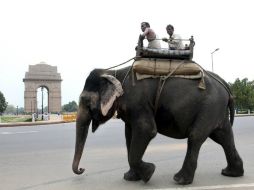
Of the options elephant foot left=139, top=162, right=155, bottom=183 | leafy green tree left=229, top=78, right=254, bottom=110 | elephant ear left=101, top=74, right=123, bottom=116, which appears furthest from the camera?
leafy green tree left=229, top=78, right=254, bottom=110

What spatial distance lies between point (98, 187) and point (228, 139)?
1966mm

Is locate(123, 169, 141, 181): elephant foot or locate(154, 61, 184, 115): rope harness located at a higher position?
locate(154, 61, 184, 115): rope harness

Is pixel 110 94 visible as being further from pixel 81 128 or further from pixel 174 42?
pixel 174 42

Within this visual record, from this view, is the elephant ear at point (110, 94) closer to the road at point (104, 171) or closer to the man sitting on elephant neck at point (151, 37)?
the man sitting on elephant neck at point (151, 37)

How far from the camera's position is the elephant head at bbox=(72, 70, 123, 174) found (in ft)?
18.7

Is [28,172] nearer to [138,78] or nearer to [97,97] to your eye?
[97,97]

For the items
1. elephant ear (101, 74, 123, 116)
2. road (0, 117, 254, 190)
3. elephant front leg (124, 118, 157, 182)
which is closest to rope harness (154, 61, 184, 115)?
elephant front leg (124, 118, 157, 182)

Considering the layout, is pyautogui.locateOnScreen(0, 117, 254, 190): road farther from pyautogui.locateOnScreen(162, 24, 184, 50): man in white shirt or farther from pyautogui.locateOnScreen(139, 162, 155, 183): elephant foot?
pyautogui.locateOnScreen(162, 24, 184, 50): man in white shirt

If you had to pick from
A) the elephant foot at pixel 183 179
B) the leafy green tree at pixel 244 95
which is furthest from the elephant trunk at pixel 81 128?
the leafy green tree at pixel 244 95

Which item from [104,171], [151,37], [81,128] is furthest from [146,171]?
[151,37]

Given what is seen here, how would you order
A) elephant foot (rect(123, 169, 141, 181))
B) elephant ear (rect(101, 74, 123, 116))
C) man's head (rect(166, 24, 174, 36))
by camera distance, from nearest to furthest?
elephant ear (rect(101, 74, 123, 116))
elephant foot (rect(123, 169, 141, 181))
man's head (rect(166, 24, 174, 36))

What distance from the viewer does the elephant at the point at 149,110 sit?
5656 millimetres

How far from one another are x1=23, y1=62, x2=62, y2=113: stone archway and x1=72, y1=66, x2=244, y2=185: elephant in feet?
307

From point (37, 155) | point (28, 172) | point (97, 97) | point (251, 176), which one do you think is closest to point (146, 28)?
point (97, 97)
